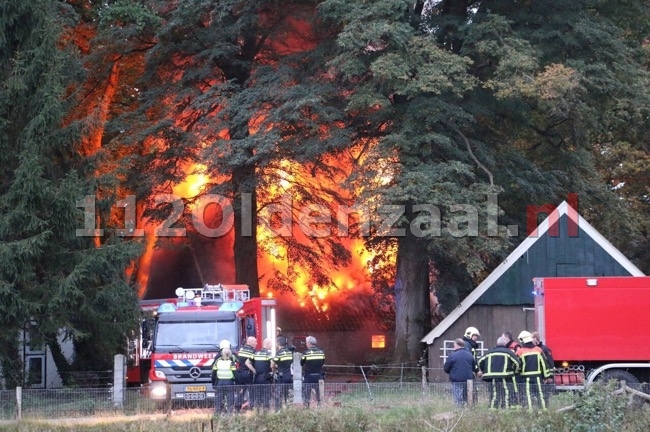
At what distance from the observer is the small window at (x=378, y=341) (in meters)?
41.3

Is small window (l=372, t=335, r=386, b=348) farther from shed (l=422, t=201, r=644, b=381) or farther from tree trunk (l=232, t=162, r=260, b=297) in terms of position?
shed (l=422, t=201, r=644, b=381)

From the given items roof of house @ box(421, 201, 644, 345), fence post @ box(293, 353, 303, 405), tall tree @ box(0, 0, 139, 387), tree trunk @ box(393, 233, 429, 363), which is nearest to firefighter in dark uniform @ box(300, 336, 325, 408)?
fence post @ box(293, 353, 303, 405)

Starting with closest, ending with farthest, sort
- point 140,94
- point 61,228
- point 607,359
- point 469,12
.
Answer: point 607,359
point 61,228
point 469,12
point 140,94

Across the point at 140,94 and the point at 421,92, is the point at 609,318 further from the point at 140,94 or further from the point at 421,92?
the point at 140,94

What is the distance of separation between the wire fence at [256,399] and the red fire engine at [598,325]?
16.5 feet

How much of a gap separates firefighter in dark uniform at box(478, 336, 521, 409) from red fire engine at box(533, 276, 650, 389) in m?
5.83

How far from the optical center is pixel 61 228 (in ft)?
83.0

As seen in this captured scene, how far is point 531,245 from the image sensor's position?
28797 mm

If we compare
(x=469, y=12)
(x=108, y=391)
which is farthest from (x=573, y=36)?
(x=108, y=391)

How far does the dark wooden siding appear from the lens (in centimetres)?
2870

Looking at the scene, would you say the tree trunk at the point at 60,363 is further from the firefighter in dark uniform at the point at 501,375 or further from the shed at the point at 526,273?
the firefighter in dark uniform at the point at 501,375

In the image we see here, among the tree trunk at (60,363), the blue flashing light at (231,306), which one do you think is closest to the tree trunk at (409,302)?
the blue flashing light at (231,306)

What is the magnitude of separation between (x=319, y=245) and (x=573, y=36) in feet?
36.9

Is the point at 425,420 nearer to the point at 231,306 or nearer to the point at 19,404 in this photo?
the point at 19,404
